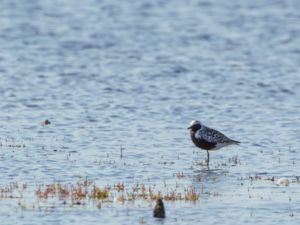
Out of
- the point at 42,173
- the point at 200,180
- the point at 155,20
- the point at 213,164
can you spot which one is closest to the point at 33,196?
the point at 42,173

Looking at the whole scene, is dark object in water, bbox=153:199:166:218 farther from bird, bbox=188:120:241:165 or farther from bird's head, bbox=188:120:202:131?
bird's head, bbox=188:120:202:131

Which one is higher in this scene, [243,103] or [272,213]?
[243,103]

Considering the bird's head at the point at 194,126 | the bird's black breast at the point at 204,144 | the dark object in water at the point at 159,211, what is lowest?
the dark object in water at the point at 159,211

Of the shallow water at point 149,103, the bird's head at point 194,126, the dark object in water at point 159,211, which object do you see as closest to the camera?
the dark object in water at point 159,211

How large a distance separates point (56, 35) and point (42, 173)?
95.4ft

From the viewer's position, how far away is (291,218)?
61.2 feet

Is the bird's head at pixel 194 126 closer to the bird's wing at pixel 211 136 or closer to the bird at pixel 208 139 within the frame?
the bird at pixel 208 139

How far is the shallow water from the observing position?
19.9 meters

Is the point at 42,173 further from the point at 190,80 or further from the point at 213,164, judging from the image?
the point at 190,80

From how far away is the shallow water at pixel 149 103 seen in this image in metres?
19.9

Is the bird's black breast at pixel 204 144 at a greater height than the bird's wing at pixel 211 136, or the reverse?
the bird's wing at pixel 211 136

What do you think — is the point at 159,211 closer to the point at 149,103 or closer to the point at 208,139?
the point at 208,139

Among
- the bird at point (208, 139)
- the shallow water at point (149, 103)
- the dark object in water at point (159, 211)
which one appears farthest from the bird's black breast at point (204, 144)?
the dark object in water at point (159, 211)

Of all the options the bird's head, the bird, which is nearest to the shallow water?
the bird
